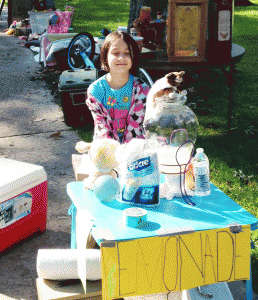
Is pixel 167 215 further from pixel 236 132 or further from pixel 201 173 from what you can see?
pixel 236 132

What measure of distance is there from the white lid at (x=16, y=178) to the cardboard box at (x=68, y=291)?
2.46 ft

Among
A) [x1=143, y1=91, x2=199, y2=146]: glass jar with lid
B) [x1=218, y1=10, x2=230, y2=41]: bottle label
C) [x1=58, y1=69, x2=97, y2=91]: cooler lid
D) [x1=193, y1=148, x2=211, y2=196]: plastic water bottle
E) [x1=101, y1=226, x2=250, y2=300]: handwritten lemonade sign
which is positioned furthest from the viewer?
[x1=58, y1=69, x2=97, y2=91]: cooler lid

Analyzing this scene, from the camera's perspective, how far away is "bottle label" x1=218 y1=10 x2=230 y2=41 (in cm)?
513

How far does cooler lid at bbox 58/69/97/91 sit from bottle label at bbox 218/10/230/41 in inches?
63.8

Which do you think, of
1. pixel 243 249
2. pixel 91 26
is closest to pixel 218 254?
pixel 243 249

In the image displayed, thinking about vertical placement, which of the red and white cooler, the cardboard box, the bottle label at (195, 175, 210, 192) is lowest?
the cardboard box

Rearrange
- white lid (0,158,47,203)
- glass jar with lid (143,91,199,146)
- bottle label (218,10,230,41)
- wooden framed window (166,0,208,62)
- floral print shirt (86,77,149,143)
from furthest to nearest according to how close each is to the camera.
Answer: bottle label (218,10,230,41) < wooden framed window (166,0,208,62) < floral print shirt (86,77,149,143) < white lid (0,158,47,203) < glass jar with lid (143,91,199,146)

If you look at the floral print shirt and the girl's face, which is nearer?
the girl's face

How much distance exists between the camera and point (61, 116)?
21.5 ft

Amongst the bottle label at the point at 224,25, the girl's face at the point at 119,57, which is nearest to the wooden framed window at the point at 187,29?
the bottle label at the point at 224,25

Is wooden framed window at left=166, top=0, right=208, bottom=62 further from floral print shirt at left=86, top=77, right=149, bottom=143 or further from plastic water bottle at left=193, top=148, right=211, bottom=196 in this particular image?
plastic water bottle at left=193, top=148, right=211, bottom=196

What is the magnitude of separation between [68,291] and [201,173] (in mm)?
932

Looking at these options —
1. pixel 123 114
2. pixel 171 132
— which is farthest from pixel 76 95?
pixel 171 132

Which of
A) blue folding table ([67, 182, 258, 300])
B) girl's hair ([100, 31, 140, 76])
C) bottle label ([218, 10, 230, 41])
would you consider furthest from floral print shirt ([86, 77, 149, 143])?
bottle label ([218, 10, 230, 41])
